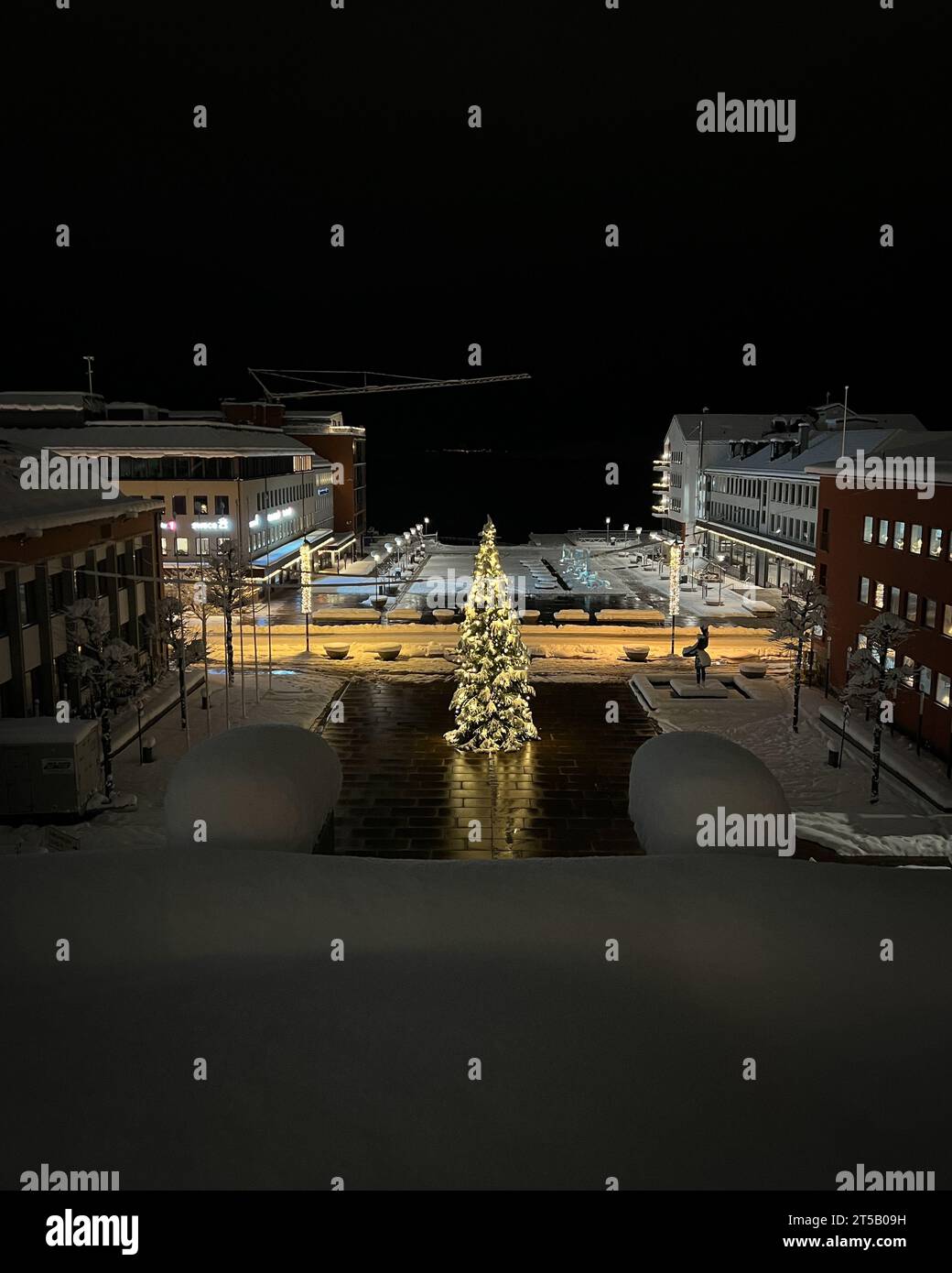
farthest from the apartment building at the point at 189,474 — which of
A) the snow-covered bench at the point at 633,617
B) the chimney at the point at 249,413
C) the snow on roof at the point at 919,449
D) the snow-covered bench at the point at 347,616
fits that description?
the snow on roof at the point at 919,449

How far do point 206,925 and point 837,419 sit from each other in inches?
2403

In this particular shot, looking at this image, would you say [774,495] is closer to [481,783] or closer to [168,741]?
[481,783]

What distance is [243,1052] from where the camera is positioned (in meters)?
6.98

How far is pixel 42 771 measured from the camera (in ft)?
64.0

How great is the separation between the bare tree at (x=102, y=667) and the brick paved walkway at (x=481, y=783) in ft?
19.2

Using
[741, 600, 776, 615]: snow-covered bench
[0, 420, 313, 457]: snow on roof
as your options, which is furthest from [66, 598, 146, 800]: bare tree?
[741, 600, 776, 615]: snow-covered bench

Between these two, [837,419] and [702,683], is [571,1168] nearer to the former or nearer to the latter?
[702,683]

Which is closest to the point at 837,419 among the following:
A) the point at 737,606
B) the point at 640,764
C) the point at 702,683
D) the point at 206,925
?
the point at 737,606

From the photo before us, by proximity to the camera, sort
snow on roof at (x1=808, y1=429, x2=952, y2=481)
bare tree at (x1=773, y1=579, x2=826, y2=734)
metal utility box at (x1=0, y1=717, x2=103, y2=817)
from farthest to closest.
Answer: bare tree at (x1=773, y1=579, x2=826, y2=734), snow on roof at (x1=808, y1=429, x2=952, y2=481), metal utility box at (x1=0, y1=717, x2=103, y2=817)

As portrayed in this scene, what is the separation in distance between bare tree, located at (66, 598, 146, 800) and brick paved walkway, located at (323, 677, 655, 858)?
5845mm

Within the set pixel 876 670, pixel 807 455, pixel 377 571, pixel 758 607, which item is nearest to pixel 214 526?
pixel 377 571

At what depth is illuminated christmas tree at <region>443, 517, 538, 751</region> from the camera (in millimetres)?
24625

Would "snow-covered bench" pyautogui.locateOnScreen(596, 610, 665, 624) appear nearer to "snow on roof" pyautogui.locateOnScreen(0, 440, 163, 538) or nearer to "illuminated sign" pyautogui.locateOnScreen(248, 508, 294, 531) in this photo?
"illuminated sign" pyautogui.locateOnScreen(248, 508, 294, 531)

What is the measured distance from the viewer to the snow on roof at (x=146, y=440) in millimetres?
50500
